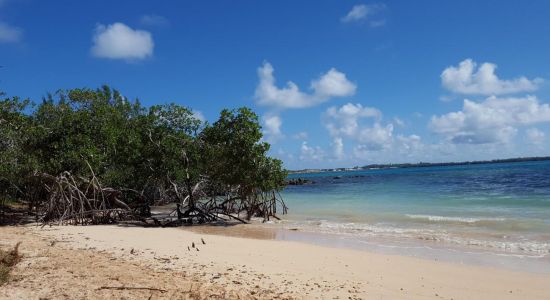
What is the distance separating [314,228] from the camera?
16.2 m

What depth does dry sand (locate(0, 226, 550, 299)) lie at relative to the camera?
6.18m

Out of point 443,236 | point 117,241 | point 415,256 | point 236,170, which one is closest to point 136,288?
point 117,241

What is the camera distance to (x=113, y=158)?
1881cm

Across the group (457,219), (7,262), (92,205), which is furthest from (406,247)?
(92,205)

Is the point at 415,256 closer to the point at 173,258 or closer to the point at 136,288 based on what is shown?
the point at 173,258

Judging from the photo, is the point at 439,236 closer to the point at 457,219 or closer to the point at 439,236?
the point at 439,236

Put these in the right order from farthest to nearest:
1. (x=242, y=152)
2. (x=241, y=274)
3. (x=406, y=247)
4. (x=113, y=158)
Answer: (x=113, y=158)
(x=242, y=152)
(x=406, y=247)
(x=241, y=274)

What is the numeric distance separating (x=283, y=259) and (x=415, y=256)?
127 inches

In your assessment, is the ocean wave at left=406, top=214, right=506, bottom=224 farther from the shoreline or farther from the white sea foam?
the shoreline

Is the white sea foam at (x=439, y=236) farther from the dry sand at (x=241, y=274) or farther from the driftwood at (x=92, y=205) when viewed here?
the dry sand at (x=241, y=274)

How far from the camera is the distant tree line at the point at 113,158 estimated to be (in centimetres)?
1546

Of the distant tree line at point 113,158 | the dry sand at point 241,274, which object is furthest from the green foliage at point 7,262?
the distant tree line at point 113,158

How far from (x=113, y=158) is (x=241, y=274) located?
13.2m

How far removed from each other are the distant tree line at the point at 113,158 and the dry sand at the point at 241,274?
5.11 meters
